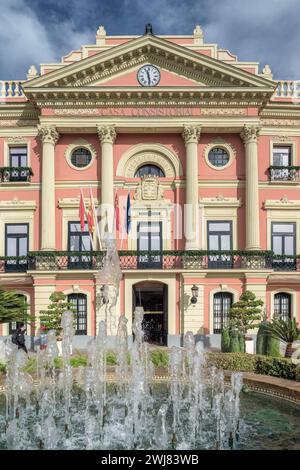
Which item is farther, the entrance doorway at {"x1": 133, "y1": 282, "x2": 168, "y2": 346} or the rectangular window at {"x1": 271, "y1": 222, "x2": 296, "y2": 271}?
the entrance doorway at {"x1": 133, "y1": 282, "x2": 168, "y2": 346}

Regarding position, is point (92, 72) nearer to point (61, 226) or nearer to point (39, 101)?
point (39, 101)

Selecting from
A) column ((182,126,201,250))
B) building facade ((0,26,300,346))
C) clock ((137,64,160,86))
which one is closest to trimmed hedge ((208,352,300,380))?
building facade ((0,26,300,346))

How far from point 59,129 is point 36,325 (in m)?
11.7

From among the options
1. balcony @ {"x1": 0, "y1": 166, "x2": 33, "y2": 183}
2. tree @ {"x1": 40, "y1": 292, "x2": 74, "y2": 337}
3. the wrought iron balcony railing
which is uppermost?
balcony @ {"x1": 0, "y1": 166, "x2": 33, "y2": 183}

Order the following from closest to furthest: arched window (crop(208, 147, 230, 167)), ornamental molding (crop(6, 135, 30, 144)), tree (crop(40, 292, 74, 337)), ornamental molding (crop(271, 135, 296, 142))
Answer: tree (crop(40, 292, 74, 337)), ornamental molding (crop(6, 135, 30, 144)), arched window (crop(208, 147, 230, 167)), ornamental molding (crop(271, 135, 296, 142))

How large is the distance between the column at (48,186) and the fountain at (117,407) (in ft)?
31.5

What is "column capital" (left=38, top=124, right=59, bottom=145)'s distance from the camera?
25.4 meters

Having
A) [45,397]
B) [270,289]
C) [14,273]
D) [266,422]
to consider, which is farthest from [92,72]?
[266,422]

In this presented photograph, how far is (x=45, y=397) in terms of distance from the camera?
11227 millimetres

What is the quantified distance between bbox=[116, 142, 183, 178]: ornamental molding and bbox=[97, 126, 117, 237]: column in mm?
1098

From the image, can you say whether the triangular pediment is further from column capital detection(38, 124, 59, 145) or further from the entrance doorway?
the entrance doorway

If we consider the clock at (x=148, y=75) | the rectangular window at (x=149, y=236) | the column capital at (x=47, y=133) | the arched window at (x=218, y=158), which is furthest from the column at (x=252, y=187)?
the column capital at (x=47, y=133)

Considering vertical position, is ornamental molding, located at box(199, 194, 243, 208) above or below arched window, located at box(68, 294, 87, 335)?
above

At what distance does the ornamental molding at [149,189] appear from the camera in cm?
2641
